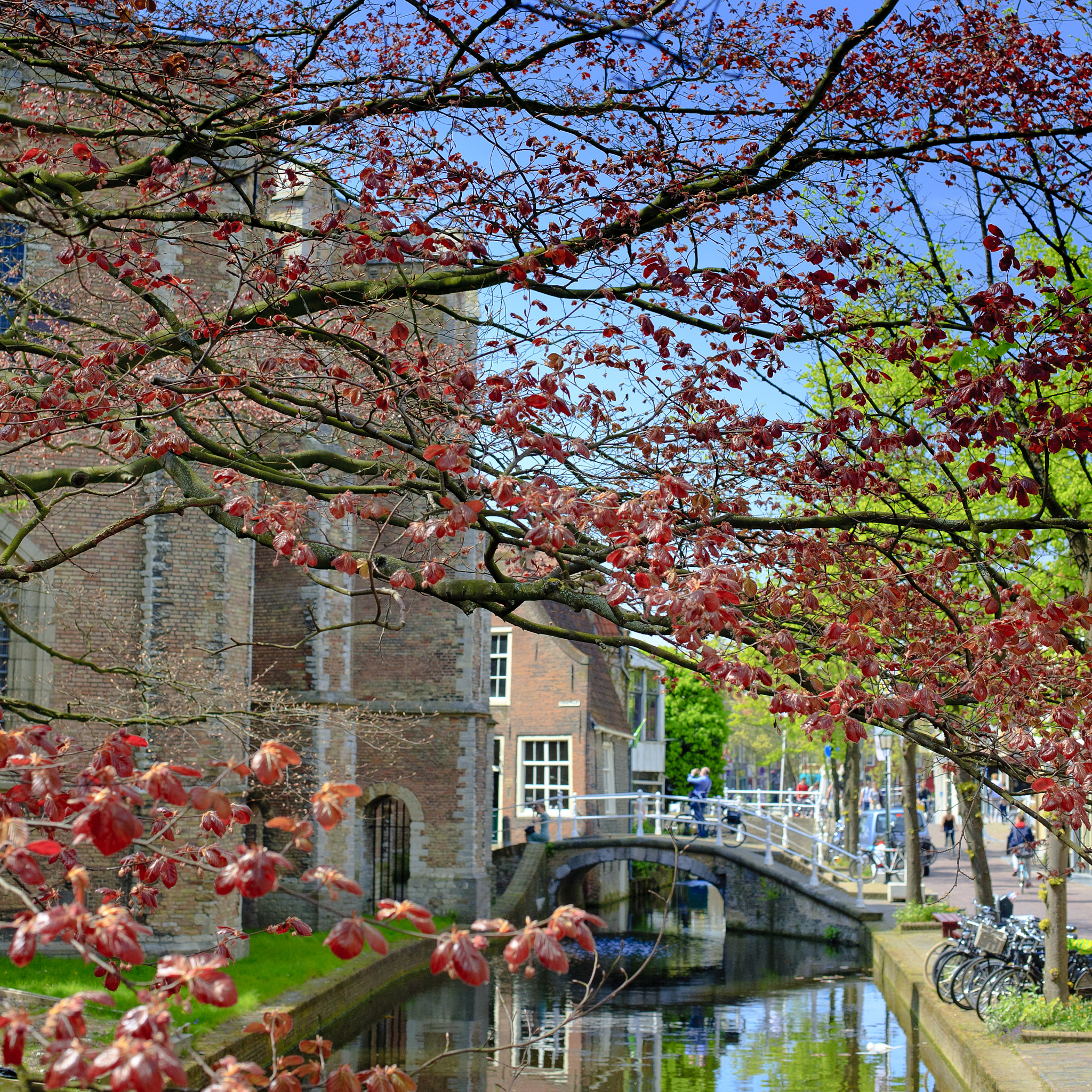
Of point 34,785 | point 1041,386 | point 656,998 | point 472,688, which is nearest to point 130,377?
point 34,785

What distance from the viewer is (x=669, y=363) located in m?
6.98

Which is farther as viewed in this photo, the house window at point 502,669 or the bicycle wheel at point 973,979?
the house window at point 502,669

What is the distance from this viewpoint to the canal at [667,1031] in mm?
13117

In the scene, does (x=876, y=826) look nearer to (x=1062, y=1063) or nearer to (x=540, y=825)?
(x=540, y=825)

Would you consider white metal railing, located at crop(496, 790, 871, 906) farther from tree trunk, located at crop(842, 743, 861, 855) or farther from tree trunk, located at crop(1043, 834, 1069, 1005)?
tree trunk, located at crop(1043, 834, 1069, 1005)

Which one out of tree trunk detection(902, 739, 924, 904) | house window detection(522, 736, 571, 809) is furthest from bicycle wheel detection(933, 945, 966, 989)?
house window detection(522, 736, 571, 809)

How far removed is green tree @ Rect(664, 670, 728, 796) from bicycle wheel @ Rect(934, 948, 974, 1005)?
1330 inches

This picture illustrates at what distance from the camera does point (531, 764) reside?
35.1 m

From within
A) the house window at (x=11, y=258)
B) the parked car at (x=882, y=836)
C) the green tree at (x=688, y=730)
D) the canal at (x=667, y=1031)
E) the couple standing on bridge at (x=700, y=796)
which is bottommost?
the canal at (x=667, y=1031)

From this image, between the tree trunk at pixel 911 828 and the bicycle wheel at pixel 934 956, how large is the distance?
13.5ft

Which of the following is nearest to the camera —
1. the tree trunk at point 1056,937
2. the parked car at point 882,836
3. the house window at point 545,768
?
the tree trunk at point 1056,937

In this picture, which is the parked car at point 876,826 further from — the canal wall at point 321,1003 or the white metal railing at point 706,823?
the canal wall at point 321,1003

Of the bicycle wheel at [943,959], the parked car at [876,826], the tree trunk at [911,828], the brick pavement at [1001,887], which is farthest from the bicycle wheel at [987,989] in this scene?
the parked car at [876,826]

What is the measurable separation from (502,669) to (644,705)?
10.4 meters
